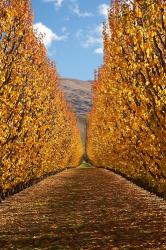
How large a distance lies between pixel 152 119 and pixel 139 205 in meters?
3.35

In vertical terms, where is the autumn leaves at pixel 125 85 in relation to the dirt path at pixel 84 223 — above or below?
above

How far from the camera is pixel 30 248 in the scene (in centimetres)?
1019

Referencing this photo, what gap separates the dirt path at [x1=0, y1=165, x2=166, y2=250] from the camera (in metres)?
10.7

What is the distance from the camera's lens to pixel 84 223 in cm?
1352

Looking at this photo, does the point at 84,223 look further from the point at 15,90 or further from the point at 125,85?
the point at 15,90

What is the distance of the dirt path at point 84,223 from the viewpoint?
A: 10672 millimetres

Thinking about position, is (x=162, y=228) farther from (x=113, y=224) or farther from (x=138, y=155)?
(x=138, y=155)

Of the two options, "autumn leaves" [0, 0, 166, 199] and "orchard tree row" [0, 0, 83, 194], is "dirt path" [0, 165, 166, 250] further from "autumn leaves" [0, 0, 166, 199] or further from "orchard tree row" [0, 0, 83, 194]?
"orchard tree row" [0, 0, 83, 194]

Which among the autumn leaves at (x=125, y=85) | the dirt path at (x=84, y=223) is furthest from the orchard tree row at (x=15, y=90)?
the dirt path at (x=84, y=223)

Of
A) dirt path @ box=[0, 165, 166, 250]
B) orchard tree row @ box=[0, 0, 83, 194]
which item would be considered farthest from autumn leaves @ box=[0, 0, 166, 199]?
dirt path @ box=[0, 165, 166, 250]

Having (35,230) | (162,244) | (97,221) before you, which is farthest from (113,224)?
(162,244)

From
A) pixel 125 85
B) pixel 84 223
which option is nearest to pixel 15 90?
pixel 125 85

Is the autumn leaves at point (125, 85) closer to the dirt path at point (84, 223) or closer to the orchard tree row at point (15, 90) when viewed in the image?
the orchard tree row at point (15, 90)

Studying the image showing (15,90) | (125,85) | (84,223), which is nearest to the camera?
(84,223)
